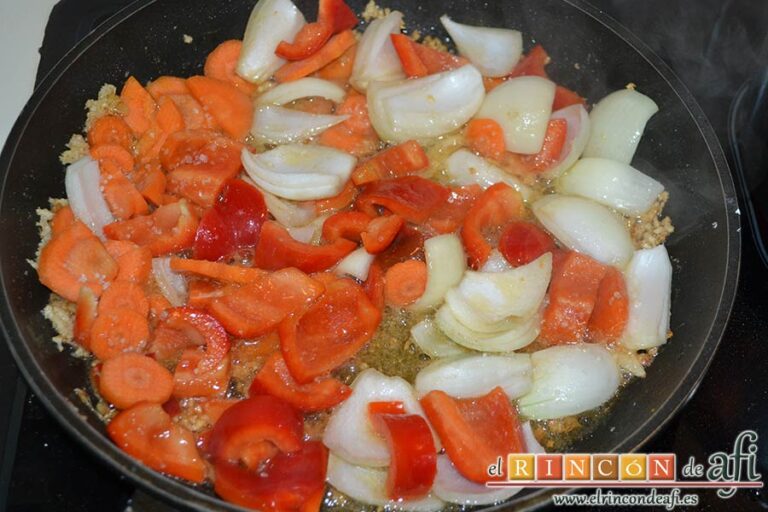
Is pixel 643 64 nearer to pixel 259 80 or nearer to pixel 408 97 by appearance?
pixel 408 97

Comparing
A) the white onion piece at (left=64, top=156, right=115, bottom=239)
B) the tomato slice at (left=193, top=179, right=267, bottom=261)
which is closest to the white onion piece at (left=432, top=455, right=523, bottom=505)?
the tomato slice at (left=193, top=179, right=267, bottom=261)

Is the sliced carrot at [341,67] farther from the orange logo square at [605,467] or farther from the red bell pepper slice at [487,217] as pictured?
the orange logo square at [605,467]

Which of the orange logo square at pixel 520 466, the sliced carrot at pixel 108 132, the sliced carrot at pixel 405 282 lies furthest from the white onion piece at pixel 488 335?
the sliced carrot at pixel 108 132

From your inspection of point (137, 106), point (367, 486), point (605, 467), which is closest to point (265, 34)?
point (137, 106)

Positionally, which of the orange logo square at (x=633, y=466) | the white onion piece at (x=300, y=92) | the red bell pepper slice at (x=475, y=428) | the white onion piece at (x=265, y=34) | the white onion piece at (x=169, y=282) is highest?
the white onion piece at (x=265, y=34)

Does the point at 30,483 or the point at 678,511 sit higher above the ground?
the point at 30,483

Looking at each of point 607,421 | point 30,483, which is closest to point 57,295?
point 30,483
